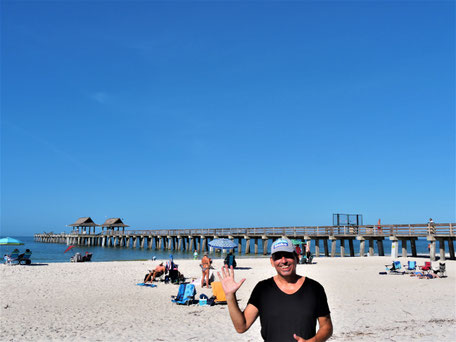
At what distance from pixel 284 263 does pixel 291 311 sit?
33 cm

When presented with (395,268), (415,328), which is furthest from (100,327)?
(395,268)

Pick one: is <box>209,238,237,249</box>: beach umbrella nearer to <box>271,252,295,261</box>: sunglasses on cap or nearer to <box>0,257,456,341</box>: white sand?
<box>0,257,456,341</box>: white sand

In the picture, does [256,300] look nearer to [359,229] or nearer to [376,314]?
[376,314]

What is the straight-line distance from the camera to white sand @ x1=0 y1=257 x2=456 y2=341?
7.42 m

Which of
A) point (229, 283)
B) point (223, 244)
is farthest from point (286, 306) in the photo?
point (223, 244)

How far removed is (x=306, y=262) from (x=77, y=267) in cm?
1275

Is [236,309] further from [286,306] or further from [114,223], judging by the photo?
[114,223]

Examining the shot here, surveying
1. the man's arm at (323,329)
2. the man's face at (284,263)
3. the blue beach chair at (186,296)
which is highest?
the man's face at (284,263)

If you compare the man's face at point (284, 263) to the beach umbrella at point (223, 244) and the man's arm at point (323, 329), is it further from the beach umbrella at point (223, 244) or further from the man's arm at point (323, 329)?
the beach umbrella at point (223, 244)

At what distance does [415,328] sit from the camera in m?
7.73

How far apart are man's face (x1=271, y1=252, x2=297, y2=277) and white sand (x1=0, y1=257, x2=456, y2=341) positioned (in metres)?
5.09

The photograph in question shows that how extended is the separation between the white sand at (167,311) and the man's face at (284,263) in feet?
16.7

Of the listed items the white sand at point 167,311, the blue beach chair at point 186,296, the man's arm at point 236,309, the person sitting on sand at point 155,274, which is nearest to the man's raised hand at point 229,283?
the man's arm at point 236,309

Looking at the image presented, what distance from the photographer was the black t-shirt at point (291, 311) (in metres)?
2.59
